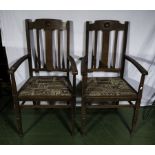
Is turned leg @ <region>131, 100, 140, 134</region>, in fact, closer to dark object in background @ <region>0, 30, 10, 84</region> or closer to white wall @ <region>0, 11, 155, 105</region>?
white wall @ <region>0, 11, 155, 105</region>

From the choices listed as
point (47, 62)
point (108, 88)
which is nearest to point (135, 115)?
point (108, 88)

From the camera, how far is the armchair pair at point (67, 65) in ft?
4.83

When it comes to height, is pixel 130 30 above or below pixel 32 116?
above

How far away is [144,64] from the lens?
6.36ft

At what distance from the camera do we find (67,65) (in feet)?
5.74

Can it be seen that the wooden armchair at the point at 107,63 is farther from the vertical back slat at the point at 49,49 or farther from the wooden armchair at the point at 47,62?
the vertical back slat at the point at 49,49

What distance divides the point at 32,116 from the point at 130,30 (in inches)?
49.9

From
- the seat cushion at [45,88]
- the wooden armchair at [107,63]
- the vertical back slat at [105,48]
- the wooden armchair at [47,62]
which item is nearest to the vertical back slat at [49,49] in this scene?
the wooden armchair at [47,62]

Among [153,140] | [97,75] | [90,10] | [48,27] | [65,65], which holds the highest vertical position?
[90,10]

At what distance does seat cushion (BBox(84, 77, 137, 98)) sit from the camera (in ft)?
4.85

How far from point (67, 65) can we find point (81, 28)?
37 cm
